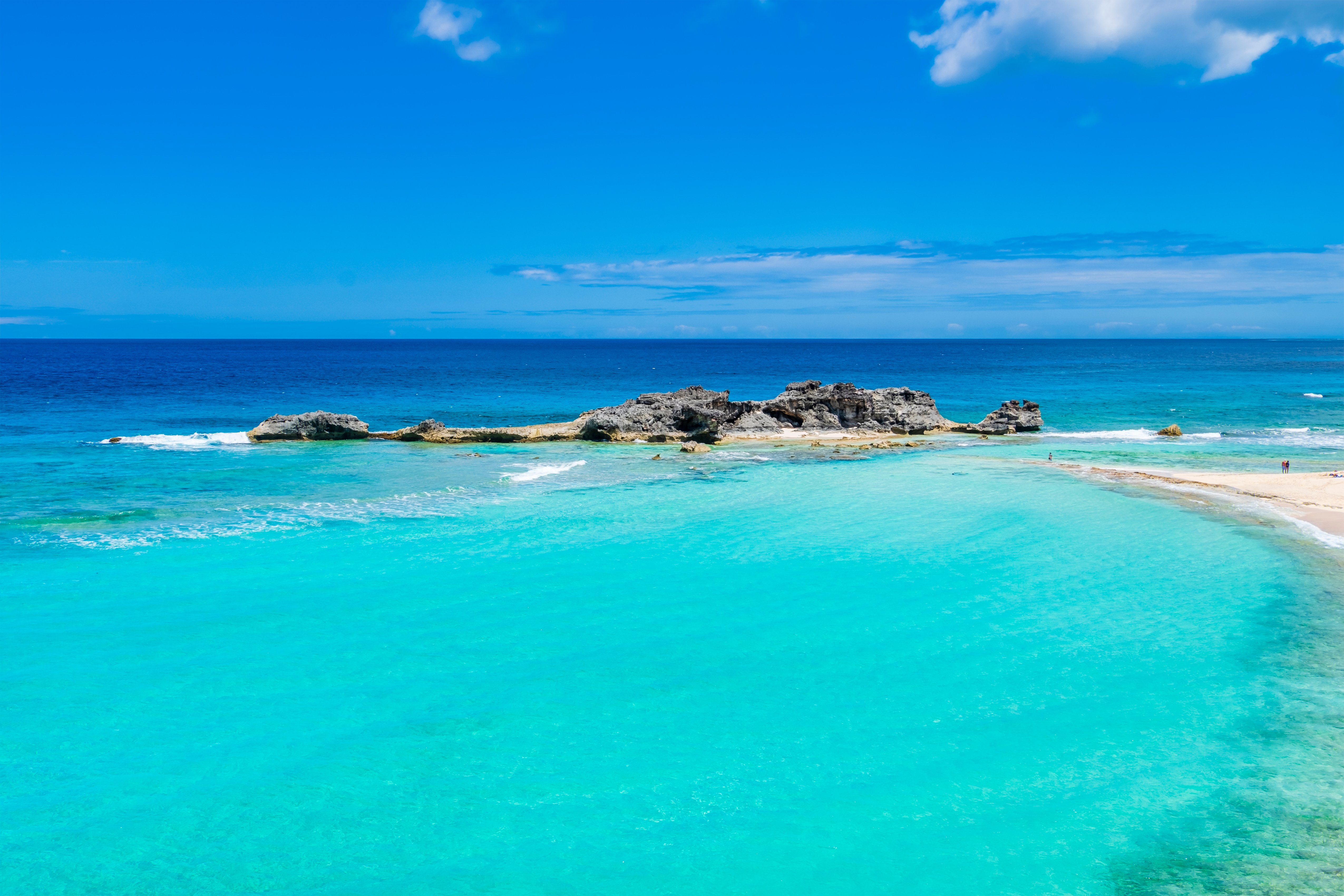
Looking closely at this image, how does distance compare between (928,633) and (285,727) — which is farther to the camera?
(928,633)

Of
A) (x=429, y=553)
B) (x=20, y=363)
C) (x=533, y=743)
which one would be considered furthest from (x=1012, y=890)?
(x=20, y=363)

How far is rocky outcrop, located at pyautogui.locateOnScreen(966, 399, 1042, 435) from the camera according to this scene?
43812 mm

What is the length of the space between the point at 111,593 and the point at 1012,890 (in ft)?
53.1

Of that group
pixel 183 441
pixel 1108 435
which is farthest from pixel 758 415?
pixel 183 441

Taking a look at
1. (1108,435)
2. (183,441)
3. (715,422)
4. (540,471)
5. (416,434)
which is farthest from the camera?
(1108,435)

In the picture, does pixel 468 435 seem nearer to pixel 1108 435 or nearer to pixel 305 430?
pixel 305 430

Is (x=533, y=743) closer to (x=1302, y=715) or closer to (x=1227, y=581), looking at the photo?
(x=1302, y=715)

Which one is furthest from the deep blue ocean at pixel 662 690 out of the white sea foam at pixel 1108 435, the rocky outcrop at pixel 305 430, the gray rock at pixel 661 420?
the white sea foam at pixel 1108 435

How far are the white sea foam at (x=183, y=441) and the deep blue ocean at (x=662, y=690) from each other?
8.05 m

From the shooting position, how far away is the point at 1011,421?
4497 cm

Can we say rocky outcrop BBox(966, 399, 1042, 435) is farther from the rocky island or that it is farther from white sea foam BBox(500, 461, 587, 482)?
white sea foam BBox(500, 461, 587, 482)

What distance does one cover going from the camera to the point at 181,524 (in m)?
21.5

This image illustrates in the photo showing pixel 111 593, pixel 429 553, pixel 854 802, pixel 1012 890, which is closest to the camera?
pixel 1012 890

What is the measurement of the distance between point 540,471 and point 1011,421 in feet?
90.3
